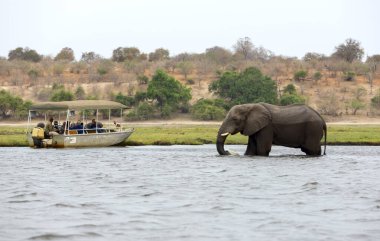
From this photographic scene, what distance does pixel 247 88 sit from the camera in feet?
216

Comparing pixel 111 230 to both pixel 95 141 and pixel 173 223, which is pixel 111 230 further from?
pixel 95 141

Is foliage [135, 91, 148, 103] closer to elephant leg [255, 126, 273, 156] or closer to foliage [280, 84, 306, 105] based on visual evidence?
foliage [280, 84, 306, 105]

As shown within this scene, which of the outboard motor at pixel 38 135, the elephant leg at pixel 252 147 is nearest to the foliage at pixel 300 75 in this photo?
the outboard motor at pixel 38 135

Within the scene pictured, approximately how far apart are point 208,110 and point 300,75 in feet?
67.4

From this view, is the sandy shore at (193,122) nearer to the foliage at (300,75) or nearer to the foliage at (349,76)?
the foliage at (300,75)

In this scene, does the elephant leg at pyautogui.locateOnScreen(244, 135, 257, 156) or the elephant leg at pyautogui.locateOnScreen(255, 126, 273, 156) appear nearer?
the elephant leg at pyautogui.locateOnScreen(255, 126, 273, 156)

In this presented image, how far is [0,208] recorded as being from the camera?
16.5 m

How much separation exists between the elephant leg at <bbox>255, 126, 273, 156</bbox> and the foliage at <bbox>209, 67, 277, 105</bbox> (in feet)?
114

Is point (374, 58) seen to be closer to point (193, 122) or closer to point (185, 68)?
point (185, 68)

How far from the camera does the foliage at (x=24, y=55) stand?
10975 centimetres

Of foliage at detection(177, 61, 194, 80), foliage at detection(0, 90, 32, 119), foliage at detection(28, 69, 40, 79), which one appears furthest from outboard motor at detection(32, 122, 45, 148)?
foliage at detection(28, 69, 40, 79)

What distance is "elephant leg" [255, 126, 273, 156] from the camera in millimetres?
29812

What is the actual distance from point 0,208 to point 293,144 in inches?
627

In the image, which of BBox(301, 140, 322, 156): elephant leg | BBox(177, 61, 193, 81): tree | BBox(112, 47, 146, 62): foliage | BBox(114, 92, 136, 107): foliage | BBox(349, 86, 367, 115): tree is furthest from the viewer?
BBox(112, 47, 146, 62): foliage
